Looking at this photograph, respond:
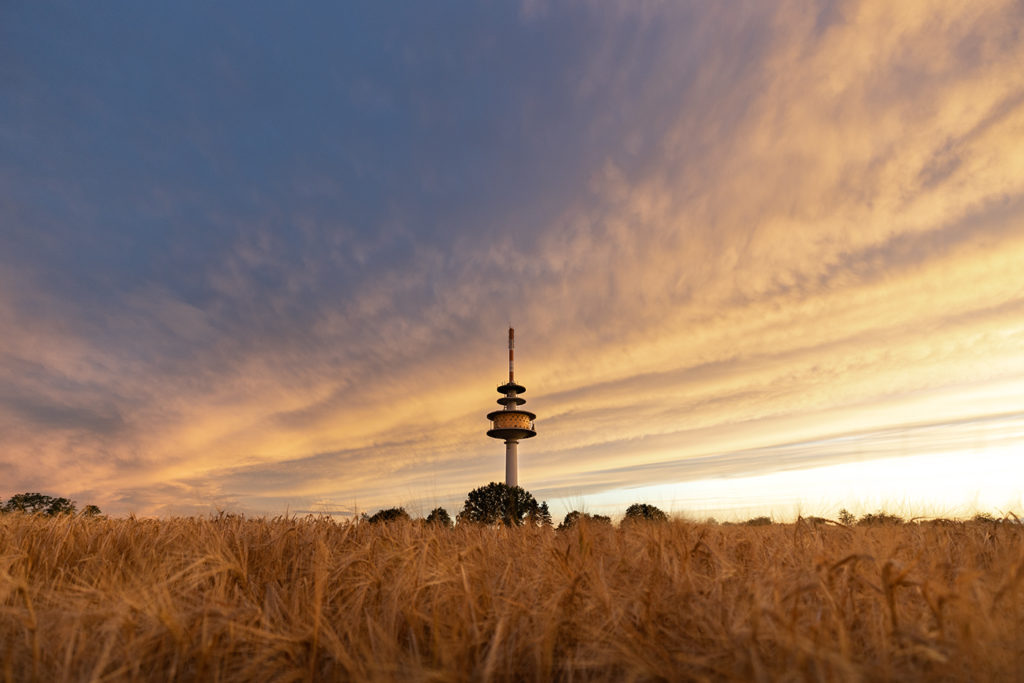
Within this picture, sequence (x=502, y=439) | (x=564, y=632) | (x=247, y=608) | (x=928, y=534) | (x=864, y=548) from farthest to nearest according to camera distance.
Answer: (x=502, y=439), (x=928, y=534), (x=864, y=548), (x=247, y=608), (x=564, y=632)

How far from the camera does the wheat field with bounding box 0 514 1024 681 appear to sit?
296 centimetres

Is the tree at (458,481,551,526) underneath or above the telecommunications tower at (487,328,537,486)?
underneath

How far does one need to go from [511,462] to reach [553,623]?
8121cm

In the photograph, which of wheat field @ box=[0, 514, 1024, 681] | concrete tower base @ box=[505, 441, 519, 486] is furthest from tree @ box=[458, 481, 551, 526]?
concrete tower base @ box=[505, 441, 519, 486]

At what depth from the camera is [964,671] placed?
2867 millimetres

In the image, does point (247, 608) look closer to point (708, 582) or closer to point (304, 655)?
point (304, 655)

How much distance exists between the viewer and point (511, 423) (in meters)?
81.8

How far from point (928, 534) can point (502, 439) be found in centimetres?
7813

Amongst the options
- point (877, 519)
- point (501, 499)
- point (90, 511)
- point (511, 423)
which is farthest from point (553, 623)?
point (511, 423)

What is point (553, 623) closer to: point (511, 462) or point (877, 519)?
point (877, 519)

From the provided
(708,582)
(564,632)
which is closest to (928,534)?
(708,582)

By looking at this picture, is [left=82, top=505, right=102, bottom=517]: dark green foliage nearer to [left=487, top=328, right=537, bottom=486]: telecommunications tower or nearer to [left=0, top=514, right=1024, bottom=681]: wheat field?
[left=0, top=514, right=1024, bottom=681]: wheat field

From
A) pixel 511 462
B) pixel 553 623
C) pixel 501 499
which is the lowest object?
pixel 553 623

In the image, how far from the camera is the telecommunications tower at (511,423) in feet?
269
